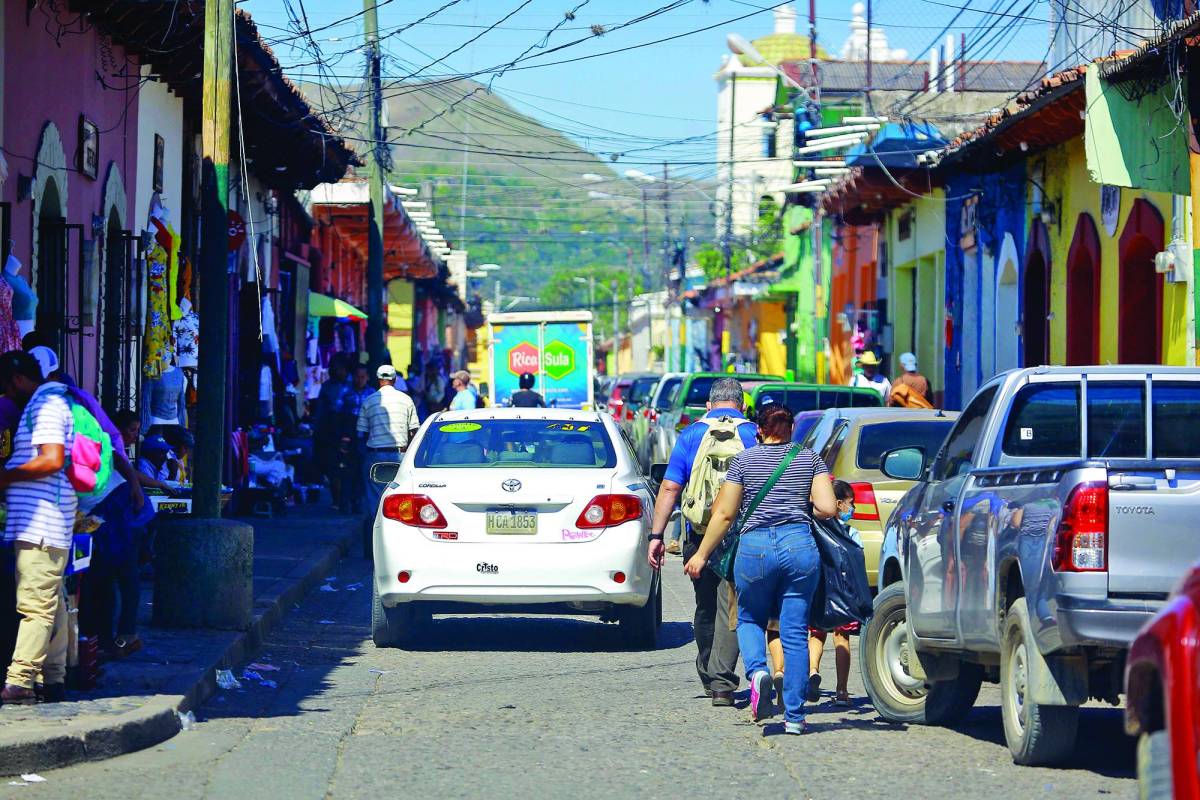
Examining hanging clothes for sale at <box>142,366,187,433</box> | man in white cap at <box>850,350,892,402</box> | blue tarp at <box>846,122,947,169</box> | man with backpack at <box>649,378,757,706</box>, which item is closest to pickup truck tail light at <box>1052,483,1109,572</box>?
man with backpack at <box>649,378,757,706</box>

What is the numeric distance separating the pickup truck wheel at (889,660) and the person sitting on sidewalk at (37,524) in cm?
402

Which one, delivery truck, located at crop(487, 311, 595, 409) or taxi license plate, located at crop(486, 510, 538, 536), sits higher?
delivery truck, located at crop(487, 311, 595, 409)

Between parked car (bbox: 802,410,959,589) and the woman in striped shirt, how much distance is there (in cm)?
378

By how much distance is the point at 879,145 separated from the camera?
86.8ft

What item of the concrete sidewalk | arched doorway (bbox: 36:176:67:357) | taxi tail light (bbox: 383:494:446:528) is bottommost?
the concrete sidewalk

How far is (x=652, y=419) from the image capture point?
28156 millimetres

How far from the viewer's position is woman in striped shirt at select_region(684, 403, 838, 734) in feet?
28.6

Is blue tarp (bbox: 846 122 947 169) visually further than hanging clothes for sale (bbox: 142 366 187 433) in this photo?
Yes

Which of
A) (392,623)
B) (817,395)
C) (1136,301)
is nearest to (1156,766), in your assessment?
(392,623)

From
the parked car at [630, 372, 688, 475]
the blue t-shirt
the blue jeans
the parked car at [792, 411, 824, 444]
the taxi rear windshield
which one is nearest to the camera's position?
the blue jeans

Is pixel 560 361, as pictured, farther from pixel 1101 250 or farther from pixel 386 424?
pixel 386 424

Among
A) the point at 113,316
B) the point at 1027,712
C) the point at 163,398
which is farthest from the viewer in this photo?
the point at 163,398

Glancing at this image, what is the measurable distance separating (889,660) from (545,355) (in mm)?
28199

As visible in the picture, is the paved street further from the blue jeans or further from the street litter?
the blue jeans
